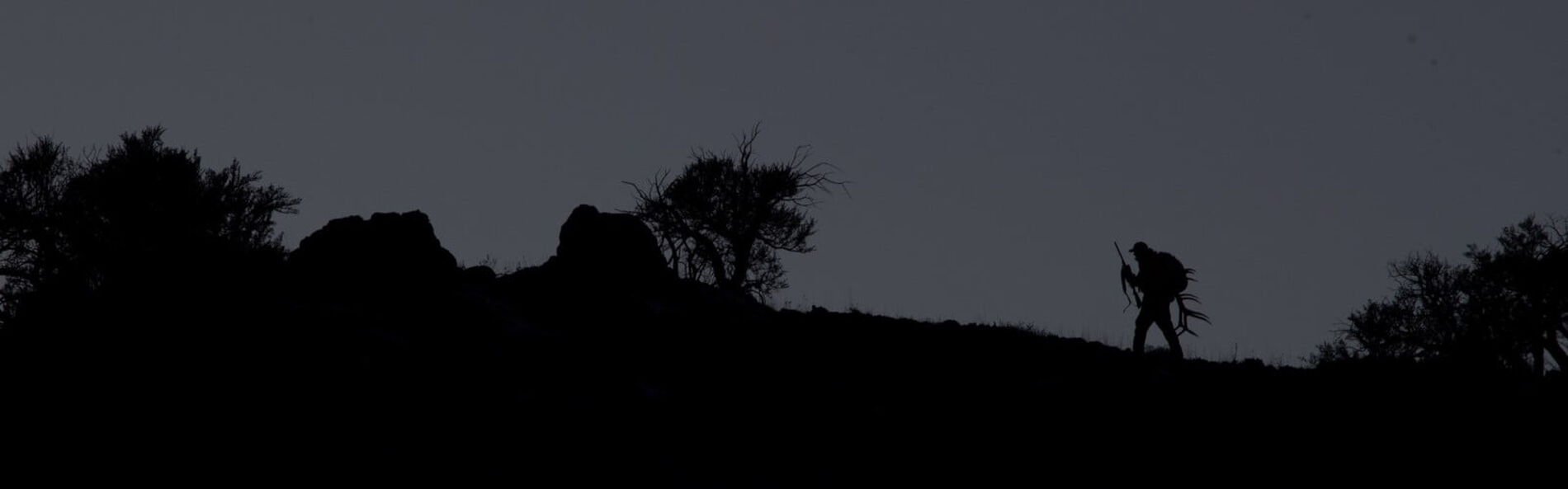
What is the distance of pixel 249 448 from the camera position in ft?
42.4

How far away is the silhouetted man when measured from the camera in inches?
829

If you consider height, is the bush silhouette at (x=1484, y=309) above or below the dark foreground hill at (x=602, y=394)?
above

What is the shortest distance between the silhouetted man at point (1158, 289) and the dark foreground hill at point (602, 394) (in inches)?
32.8

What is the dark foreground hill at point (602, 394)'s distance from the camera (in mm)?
13312

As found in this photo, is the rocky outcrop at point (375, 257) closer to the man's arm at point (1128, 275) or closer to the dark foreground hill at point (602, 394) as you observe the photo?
the dark foreground hill at point (602, 394)

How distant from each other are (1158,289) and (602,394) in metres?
9.67

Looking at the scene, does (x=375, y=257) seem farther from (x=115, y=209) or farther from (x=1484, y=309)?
(x=1484, y=309)

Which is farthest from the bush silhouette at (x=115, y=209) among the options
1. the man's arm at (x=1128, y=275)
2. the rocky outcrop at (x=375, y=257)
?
the man's arm at (x=1128, y=275)

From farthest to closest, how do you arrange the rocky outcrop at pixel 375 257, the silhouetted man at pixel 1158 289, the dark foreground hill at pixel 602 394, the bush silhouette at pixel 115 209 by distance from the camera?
the bush silhouette at pixel 115 209, the silhouetted man at pixel 1158 289, the rocky outcrop at pixel 375 257, the dark foreground hill at pixel 602 394

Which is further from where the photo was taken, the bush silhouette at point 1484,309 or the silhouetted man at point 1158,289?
the bush silhouette at point 1484,309

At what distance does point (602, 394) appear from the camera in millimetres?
15406

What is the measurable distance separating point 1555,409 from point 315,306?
15.8 metres

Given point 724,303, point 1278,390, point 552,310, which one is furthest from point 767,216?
point 1278,390

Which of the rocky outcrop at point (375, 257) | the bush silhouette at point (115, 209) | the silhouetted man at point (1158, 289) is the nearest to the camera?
the rocky outcrop at point (375, 257)
